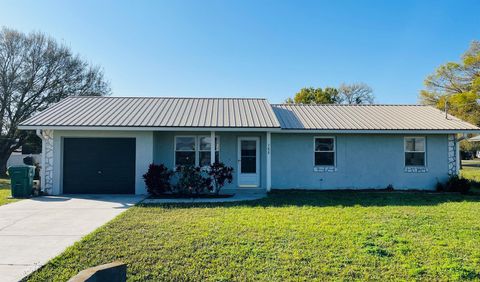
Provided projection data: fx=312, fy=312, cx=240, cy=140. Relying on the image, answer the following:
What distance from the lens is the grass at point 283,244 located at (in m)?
4.58

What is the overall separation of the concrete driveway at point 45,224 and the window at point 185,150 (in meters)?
2.31

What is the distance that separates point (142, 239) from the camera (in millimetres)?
5984

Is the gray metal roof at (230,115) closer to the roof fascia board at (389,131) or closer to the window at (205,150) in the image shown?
the roof fascia board at (389,131)

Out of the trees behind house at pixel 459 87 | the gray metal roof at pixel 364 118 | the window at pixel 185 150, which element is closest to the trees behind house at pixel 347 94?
the trees behind house at pixel 459 87

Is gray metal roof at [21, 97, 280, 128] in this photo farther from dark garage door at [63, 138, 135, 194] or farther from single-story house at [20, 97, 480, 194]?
dark garage door at [63, 138, 135, 194]

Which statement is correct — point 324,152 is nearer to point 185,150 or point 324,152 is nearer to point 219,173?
point 219,173

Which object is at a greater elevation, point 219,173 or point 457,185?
point 219,173

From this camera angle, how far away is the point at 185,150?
503 inches

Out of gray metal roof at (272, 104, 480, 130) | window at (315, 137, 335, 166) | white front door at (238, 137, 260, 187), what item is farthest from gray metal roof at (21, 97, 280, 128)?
window at (315, 137, 335, 166)

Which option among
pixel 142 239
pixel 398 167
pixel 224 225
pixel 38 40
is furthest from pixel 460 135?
pixel 38 40

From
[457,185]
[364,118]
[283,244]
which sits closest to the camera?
[283,244]

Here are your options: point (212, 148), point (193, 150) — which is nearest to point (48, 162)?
point (193, 150)

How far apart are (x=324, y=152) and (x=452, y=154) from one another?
17.8ft

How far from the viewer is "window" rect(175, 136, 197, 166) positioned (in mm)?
12750
